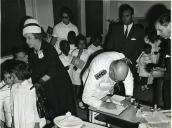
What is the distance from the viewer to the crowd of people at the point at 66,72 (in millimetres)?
2217

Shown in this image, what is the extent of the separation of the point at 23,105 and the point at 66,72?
0.71 meters

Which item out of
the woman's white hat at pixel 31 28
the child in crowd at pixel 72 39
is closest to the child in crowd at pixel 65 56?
the child in crowd at pixel 72 39

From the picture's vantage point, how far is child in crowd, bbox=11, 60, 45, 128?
7.21 feet

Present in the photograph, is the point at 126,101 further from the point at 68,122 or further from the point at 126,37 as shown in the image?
the point at 126,37

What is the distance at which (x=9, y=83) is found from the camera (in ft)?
8.05

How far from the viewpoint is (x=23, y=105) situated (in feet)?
7.22

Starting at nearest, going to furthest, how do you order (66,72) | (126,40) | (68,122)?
(68,122)
(66,72)
(126,40)

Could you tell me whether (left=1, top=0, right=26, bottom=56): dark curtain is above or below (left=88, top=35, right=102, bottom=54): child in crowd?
above

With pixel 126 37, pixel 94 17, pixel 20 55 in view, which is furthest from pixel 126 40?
pixel 94 17

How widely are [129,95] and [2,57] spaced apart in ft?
6.08

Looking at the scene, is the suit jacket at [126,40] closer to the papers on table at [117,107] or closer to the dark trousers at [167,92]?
the dark trousers at [167,92]

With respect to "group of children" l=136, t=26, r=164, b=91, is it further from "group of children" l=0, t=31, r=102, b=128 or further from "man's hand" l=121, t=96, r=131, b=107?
"group of children" l=0, t=31, r=102, b=128

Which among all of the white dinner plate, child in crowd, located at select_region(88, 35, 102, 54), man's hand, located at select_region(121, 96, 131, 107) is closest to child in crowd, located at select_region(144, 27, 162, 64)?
child in crowd, located at select_region(88, 35, 102, 54)

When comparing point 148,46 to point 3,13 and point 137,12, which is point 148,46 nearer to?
point 137,12
